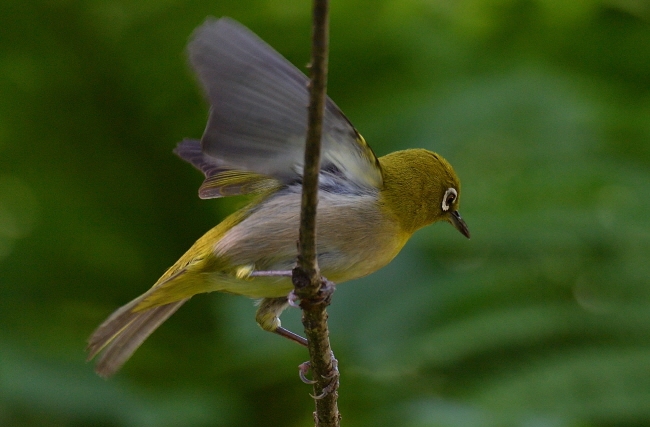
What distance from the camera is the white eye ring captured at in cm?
345

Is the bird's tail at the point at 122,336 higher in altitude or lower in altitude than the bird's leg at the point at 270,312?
lower

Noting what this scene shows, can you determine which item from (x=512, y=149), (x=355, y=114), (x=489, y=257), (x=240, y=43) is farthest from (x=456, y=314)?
(x=240, y=43)

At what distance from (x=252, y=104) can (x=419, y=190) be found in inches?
44.8

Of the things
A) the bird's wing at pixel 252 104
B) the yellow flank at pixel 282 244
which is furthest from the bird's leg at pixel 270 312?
the bird's wing at pixel 252 104

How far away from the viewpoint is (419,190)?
3307mm

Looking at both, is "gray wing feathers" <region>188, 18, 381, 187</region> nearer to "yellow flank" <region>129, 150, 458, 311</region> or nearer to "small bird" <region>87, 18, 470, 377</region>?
"small bird" <region>87, 18, 470, 377</region>

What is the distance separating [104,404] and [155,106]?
1.79 meters

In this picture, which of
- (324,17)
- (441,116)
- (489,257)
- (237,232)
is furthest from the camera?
(441,116)

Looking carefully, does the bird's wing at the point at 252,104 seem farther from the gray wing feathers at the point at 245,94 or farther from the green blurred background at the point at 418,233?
the green blurred background at the point at 418,233

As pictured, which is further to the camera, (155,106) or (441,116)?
(155,106)

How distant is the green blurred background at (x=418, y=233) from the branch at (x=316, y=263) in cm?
63

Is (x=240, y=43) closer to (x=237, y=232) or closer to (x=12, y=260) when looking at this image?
(x=237, y=232)

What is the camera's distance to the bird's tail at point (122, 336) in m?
3.25

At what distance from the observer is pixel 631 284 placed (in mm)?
3656
